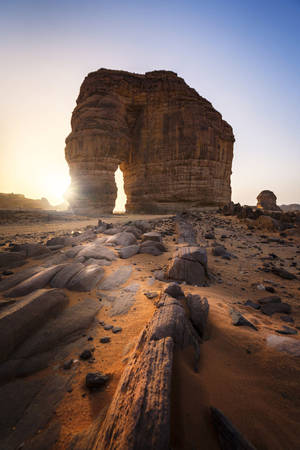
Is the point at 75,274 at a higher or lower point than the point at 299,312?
higher

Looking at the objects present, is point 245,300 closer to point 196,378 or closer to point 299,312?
point 299,312

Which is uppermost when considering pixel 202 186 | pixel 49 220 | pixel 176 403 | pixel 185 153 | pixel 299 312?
pixel 185 153

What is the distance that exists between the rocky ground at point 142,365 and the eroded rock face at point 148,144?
15107 mm

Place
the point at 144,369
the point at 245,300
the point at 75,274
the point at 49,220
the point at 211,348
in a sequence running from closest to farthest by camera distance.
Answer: the point at 144,369
the point at 211,348
the point at 245,300
the point at 75,274
the point at 49,220

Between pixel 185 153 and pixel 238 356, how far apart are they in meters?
18.2

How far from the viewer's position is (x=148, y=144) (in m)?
18.9

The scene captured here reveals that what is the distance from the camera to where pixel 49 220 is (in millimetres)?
11266

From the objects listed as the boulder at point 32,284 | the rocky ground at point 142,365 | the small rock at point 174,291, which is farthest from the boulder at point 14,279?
the small rock at point 174,291

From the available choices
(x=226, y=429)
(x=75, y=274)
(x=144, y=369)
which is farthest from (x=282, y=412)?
(x=75, y=274)

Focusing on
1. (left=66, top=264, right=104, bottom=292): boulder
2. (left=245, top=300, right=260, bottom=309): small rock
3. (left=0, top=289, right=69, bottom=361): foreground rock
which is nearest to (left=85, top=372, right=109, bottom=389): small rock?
(left=0, top=289, right=69, bottom=361): foreground rock

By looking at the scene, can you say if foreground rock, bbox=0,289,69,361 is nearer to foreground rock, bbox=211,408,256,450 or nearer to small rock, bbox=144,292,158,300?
small rock, bbox=144,292,158,300

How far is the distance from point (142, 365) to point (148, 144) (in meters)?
20.1

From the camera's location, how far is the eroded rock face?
16516 mm

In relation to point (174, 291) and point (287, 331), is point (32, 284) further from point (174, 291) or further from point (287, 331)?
point (287, 331)
